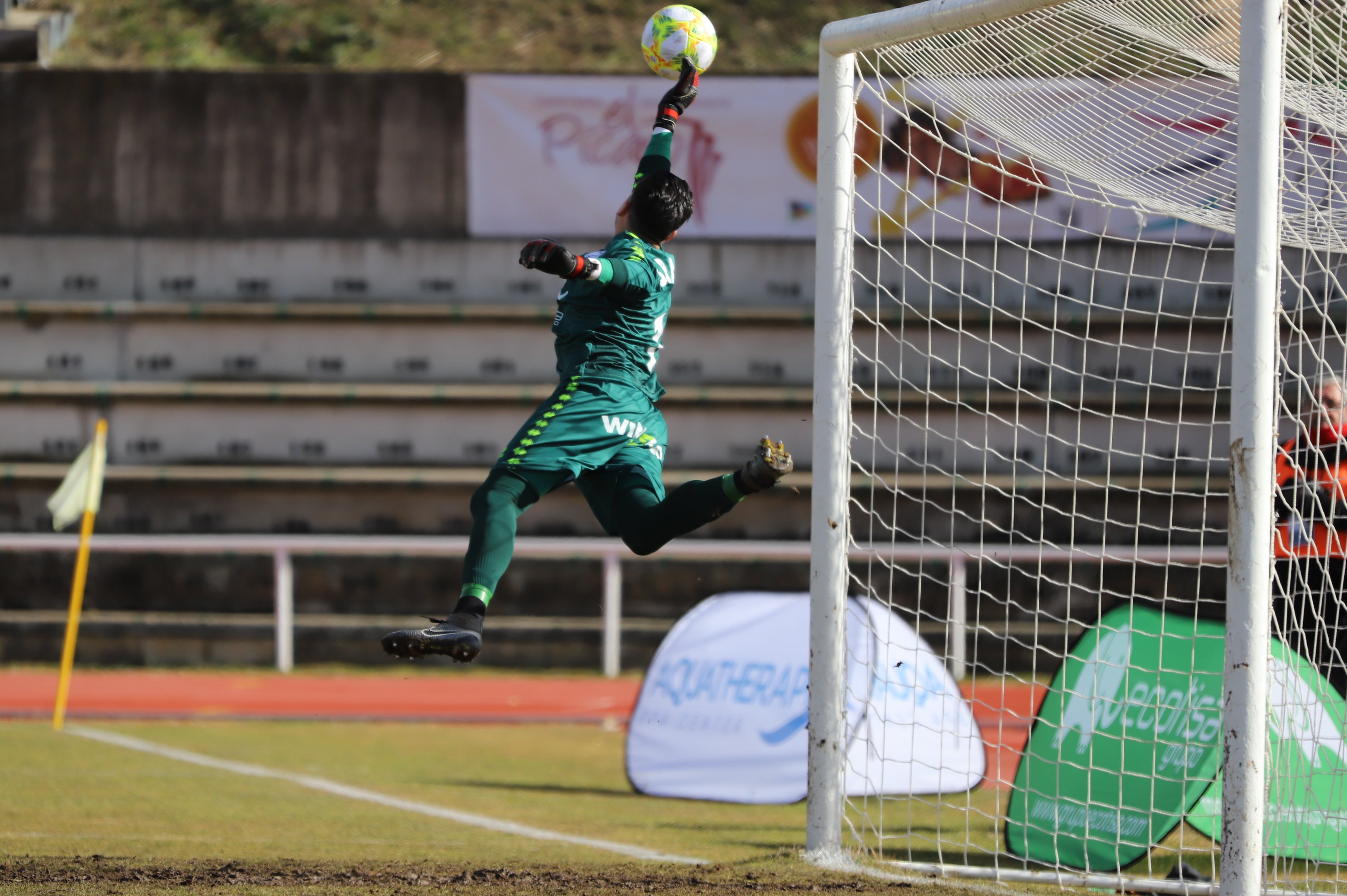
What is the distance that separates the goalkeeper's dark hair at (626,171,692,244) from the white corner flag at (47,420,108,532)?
5.57 meters

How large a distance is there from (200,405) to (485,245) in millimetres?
3129

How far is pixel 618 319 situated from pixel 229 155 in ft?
33.7

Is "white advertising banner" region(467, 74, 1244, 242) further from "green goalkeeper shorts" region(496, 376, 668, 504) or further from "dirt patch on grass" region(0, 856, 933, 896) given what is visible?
"dirt patch on grass" region(0, 856, 933, 896)

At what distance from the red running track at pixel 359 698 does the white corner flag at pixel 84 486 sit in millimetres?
1578

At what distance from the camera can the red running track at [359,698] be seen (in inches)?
397

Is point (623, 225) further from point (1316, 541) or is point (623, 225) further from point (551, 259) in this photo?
point (1316, 541)

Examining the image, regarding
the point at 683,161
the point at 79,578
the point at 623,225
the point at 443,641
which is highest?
the point at 683,161

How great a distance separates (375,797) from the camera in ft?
24.1

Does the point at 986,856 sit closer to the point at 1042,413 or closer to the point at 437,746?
the point at 437,746

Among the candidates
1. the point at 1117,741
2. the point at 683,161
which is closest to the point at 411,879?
the point at 1117,741

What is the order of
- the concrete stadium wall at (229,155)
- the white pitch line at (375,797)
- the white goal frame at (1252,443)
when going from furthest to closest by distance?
the concrete stadium wall at (229,155) → the white pitch line at (375,797) → the white goal frame at (1252,443)

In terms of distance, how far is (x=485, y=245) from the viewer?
14094mm

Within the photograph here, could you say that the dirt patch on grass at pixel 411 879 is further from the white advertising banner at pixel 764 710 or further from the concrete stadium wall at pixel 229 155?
the concrete stadium wall at pixel 229 155

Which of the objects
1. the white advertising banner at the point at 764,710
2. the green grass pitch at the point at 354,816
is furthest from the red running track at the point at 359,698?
the white advertising banner at the point at 764,710
